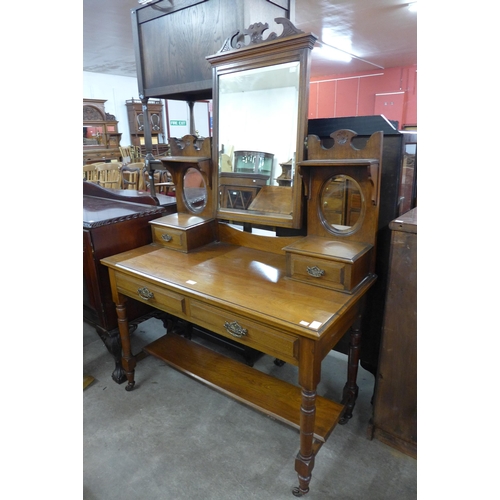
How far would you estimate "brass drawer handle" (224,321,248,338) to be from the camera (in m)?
1.28

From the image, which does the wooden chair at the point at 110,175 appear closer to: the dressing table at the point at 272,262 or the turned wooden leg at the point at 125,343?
the dressing table at the point at 272,262

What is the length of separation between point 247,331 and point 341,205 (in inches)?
25.6

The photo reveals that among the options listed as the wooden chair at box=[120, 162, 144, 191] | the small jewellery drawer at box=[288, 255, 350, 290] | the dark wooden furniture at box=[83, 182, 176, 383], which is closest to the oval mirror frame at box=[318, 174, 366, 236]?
the small jewellery drawer at box=[288, 255, 350, 290]

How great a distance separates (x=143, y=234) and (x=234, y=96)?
36.0 inches

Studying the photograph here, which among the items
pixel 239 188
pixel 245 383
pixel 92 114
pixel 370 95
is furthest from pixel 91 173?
pixel 370 95

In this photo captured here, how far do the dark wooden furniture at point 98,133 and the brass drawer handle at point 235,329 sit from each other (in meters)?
6.69

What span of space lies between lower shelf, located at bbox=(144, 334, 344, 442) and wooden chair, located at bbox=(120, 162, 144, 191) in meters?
2.49

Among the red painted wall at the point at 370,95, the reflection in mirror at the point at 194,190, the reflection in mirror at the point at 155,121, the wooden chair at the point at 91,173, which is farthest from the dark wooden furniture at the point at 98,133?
the reflection in mirror at the point at 194,190

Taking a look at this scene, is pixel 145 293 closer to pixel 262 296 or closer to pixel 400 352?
pixel 262 296

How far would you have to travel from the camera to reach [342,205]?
1487 mm

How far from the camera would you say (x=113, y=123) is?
294 inches
